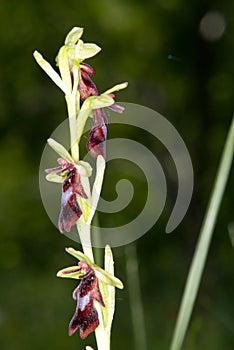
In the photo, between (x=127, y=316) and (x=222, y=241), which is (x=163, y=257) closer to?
(x=222, y=241)

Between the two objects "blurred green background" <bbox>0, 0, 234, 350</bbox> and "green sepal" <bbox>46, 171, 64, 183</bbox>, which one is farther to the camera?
"blurred green background" <bbox>0, 0, 234, 350</bbox>

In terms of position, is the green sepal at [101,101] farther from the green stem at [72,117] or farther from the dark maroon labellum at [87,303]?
the dark maroon labellum at [87,303]

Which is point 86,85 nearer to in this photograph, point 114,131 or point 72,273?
point 72,273

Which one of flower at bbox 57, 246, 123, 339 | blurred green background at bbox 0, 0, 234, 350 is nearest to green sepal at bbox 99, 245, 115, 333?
flower at bbox 57, 246, 123, 339

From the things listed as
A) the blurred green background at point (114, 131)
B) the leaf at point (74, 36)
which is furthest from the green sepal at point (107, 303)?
the blurred green background at point (114, 131)

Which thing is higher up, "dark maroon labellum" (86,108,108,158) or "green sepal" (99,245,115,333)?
"dark maroon labellum" (86,108,108,158)

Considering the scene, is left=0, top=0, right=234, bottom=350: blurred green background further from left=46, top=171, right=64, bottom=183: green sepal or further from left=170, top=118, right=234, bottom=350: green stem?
left=46, top=171, right=64, bottom=183: green sepal

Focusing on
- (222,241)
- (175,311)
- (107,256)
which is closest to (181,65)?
(222,241)
